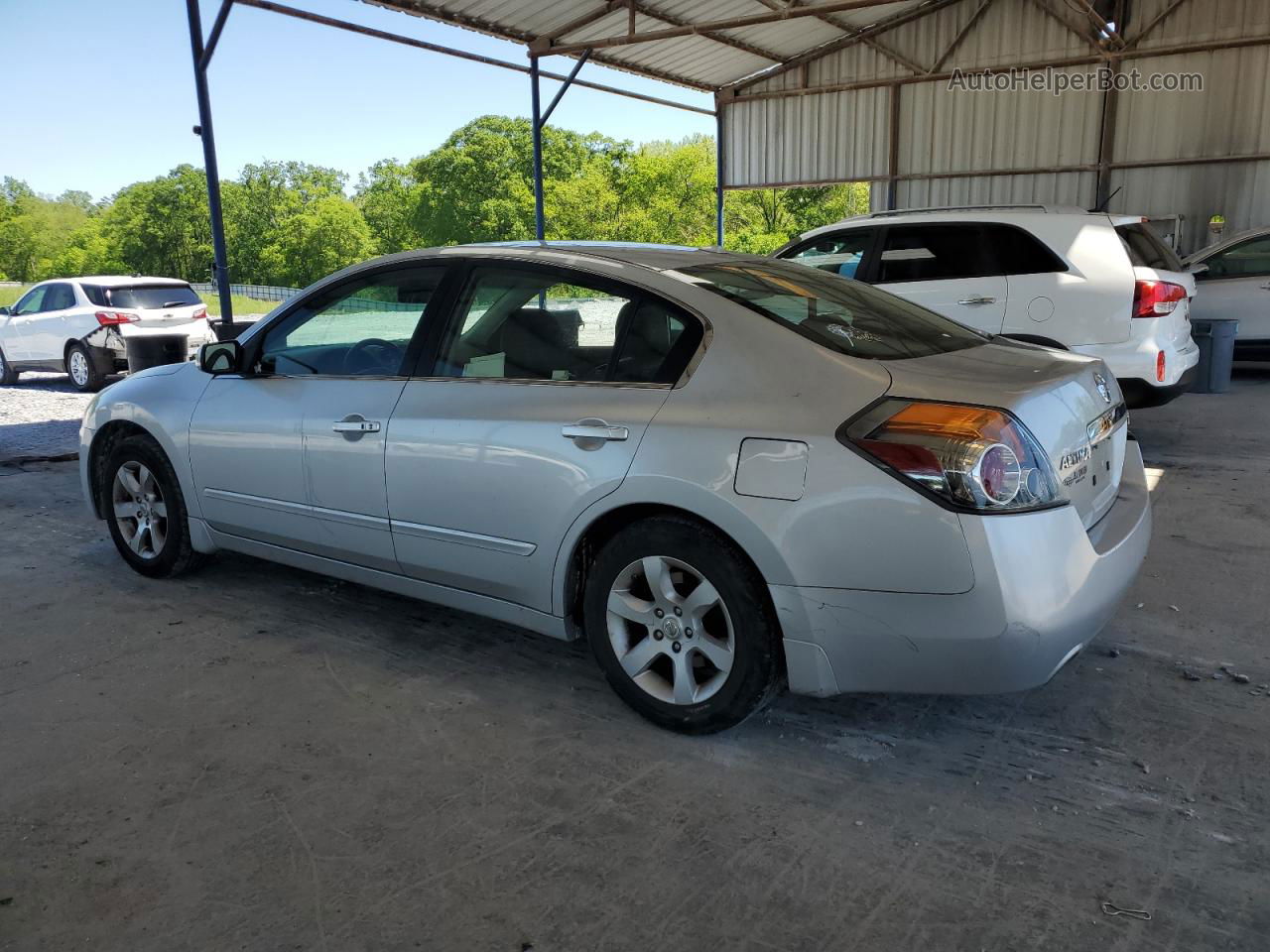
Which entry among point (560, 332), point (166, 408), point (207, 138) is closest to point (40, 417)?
point (207, 138)

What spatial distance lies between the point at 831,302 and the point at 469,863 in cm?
212

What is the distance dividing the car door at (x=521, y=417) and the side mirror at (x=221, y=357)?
1.07 metres

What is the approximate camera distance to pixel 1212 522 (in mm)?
5359

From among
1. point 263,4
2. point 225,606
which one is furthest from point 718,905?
point 263,4

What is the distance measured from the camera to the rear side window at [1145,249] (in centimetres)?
706

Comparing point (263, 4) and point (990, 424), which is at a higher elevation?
point (263, 4)

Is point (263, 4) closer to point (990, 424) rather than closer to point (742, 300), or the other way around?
point (742, 300)

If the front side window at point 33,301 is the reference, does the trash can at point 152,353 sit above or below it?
below

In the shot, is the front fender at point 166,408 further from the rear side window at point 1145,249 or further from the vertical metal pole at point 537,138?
the vertical metal pole at point 537,138

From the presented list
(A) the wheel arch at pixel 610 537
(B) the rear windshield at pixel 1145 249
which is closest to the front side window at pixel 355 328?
(A) the wheel arch at pixel 610 537

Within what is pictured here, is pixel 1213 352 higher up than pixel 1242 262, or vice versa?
pixel 1242 262

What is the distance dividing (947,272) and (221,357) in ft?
18.4

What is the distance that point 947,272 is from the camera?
25.2 ft

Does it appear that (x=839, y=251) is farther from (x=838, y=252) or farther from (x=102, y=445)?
(x=102, y=445)
